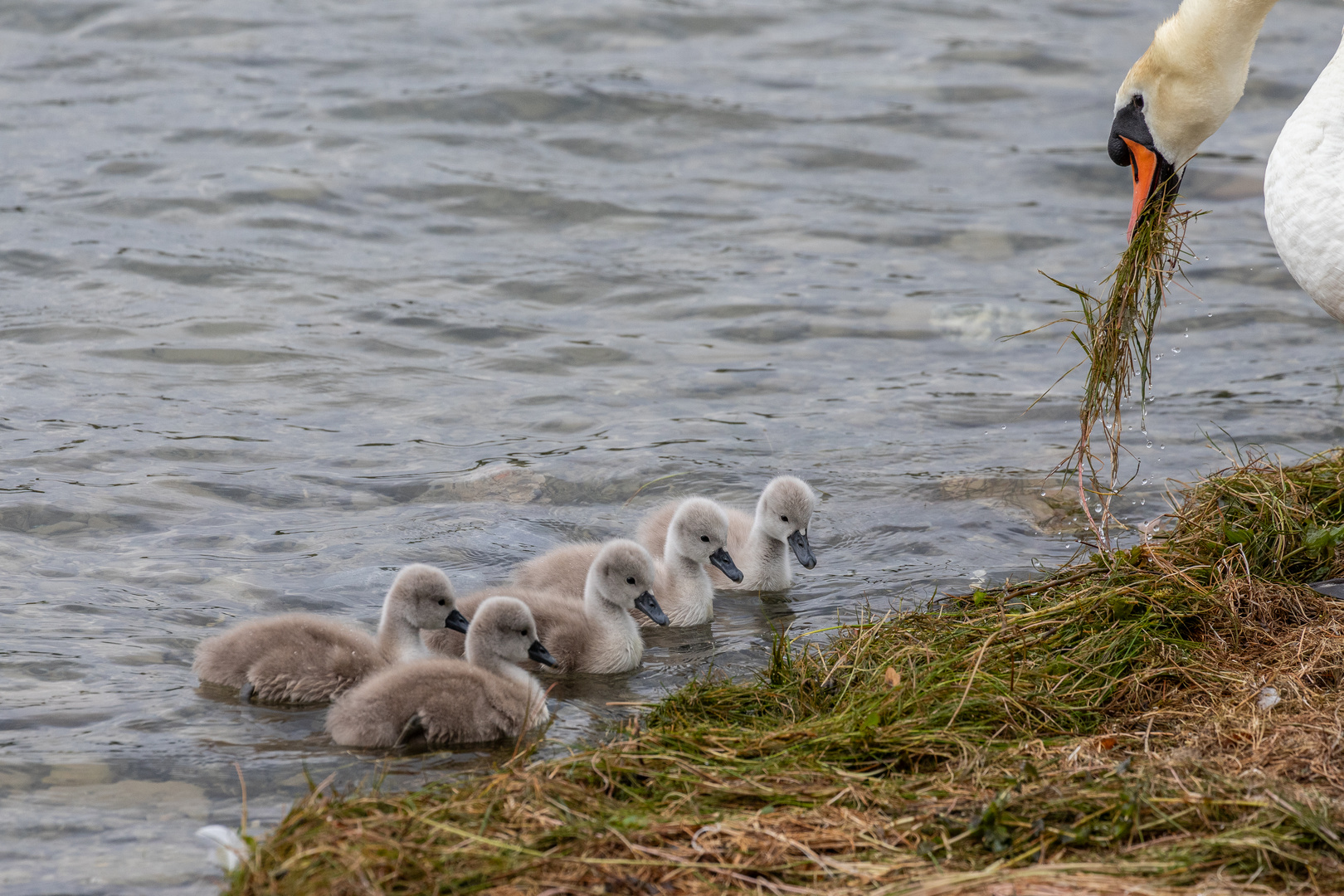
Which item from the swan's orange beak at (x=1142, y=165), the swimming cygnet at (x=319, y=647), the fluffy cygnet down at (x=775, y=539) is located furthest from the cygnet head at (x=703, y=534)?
the swan's orange beak at (x=1142, y=165)

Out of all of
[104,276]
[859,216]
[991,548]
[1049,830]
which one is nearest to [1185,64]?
[991,548]

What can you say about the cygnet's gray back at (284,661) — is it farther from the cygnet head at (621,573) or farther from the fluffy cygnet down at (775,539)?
the fluffy cygnet down at (775,539)

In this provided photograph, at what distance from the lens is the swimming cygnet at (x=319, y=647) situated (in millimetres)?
5312

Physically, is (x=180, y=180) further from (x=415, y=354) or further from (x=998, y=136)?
(x=998, y=136)

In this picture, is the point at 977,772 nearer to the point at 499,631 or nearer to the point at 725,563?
the point at 499,631

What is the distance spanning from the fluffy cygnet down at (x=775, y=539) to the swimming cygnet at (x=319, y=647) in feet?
5.15

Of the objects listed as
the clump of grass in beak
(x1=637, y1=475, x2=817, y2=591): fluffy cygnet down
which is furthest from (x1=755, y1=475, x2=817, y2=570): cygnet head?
the clump of grass in beak

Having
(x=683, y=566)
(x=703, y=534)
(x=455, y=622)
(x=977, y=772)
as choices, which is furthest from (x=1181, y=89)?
(x=455, y=622)

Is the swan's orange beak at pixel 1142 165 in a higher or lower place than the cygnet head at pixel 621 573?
higher

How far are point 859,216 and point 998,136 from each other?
9.60 feet

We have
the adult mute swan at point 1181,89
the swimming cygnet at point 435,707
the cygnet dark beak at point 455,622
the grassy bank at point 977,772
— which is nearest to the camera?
the grassy bank at point 977,772

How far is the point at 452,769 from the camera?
4844mm

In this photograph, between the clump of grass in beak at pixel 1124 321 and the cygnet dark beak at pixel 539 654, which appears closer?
the cygnet dark beak at pixel 539 654

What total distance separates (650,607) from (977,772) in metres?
2.25
